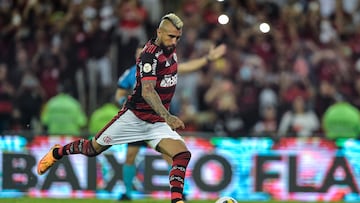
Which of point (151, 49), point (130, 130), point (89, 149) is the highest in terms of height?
point (151, 49)

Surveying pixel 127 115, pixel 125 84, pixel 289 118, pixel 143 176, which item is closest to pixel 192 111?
pixel 289 118

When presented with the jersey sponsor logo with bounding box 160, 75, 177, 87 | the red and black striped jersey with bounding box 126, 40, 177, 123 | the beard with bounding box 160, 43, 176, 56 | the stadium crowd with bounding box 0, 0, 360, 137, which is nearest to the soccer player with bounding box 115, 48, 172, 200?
the red and black striped jersey with bounding box 126, 40, 177, 123

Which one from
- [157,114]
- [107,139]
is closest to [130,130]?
[107,139]

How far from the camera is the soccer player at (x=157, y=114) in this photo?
10.4 meters

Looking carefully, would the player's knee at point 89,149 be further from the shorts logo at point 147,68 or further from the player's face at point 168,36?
the player's face at point 168,36

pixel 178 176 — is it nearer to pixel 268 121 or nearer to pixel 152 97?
pixel 152 97

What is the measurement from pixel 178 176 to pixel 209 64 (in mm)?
8072

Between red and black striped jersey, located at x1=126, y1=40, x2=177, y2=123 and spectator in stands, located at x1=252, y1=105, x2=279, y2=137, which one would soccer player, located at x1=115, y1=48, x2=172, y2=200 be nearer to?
red and black striped jersey, located at x1=126, y1=40, x2=177, y2=123

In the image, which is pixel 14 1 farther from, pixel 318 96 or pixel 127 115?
pixel 127 115

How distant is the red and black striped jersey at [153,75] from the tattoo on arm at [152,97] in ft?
0.22

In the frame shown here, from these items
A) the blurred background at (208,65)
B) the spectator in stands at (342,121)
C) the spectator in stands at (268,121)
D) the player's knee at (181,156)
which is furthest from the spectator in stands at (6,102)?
the player's knee at (181,156)

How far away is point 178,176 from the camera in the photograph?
34.1 ft

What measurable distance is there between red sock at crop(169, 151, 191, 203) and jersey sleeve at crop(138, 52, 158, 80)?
0.85 metres

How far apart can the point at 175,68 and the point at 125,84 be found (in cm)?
238
